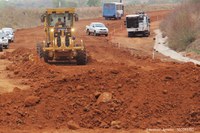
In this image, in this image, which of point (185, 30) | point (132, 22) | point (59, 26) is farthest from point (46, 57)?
point (132, 22)

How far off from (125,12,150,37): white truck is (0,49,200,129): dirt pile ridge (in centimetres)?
3548

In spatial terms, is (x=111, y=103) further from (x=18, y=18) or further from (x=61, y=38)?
(x=18, y=18)

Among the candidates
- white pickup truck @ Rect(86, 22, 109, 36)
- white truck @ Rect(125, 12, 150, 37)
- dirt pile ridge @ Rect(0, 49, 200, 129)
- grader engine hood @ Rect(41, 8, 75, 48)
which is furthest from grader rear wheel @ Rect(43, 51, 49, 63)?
white pickup truck @ Rect(86, 22, 109, 36)

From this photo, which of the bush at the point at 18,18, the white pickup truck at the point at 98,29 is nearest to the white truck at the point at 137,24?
→ the white pickup truck at the point at 98,29

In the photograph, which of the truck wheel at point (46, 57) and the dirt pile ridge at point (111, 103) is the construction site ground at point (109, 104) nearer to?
the dirt pile ridge at point (111, 103)

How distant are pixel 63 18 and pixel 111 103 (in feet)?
41.2

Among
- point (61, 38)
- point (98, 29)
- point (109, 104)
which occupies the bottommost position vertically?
point (109, 104)

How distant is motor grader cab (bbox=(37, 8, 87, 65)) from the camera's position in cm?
2555

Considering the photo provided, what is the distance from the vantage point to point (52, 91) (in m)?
15.5

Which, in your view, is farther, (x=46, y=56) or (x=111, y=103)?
(x=46, y=56)

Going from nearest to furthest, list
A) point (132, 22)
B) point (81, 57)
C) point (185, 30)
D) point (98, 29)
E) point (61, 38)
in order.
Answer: point (81, 57) < point (61, 38) < point (185, 30) < point (132, 22) < point (98, 29)

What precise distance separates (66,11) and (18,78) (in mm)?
4889

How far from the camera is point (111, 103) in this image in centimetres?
1420

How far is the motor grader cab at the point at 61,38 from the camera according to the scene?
25.5 meters
